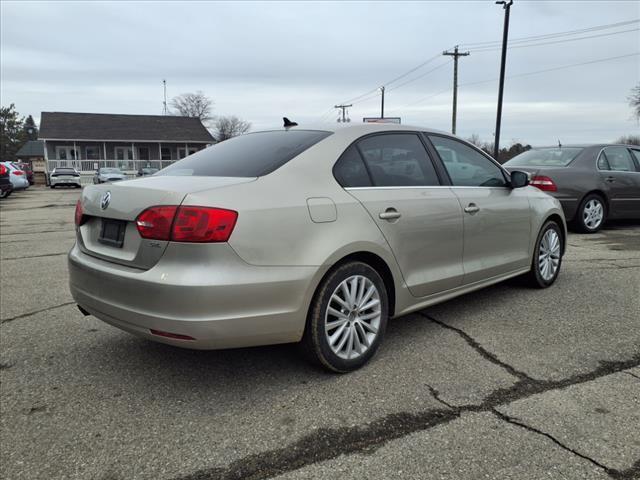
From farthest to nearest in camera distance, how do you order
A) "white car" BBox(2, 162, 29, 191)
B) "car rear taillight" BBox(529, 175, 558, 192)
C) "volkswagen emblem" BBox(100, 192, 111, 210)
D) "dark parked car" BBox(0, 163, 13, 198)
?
"white car" BBox(2, 162, 29, 191) < "dark parked car" BBox(0, 163, 13, 198) < "car rear taillight" BBox(529, 175, 558, 192) < "volkswagen emblem" BBox(100, 192, 111, 210)

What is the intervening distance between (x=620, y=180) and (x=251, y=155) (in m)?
7.92

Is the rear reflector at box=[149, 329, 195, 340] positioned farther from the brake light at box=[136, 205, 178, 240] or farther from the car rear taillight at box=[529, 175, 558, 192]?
the car rear taillight at box=[529, 175, 558, 192]

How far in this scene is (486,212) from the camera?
4211mm

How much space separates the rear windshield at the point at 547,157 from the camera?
8773 millimetres

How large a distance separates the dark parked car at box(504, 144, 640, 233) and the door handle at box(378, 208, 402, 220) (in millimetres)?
5861

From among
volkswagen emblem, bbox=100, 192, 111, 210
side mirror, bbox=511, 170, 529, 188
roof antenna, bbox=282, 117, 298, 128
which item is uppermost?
roof antenna, bbox=282, 117, 298, 128

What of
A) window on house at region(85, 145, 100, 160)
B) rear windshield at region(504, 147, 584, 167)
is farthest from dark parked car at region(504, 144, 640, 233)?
window on house at region(85, 145, 100, 160)

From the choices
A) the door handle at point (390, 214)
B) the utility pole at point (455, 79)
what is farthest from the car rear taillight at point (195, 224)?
the utility pole at point (455, 79)

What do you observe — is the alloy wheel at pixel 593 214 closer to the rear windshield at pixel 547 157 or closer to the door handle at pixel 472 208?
the rear windshield at pixel 547 157

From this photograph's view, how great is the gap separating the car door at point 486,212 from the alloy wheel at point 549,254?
332 millimetres

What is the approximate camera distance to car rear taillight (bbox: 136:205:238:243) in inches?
102

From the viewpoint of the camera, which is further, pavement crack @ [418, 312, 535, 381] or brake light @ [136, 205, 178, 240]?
pavement crack @ [418, 312, 535, 381]

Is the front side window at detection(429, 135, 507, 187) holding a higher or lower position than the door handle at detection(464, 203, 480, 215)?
higher

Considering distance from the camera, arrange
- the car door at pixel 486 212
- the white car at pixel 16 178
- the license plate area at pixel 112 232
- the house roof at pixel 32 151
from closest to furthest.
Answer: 1. the license plate area at pixel 112 232
2. the car door at pixel 486 212
3. the white car at pixel 16 178
4. the house roof at pixel 32 151
